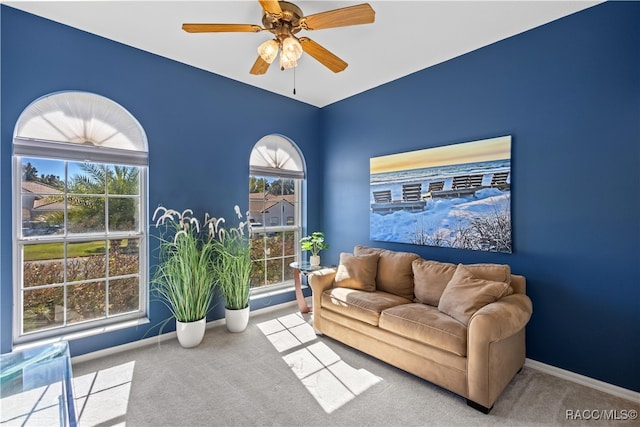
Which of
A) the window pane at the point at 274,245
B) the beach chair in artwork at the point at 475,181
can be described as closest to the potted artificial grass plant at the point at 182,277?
the window pane at the point at 274,245

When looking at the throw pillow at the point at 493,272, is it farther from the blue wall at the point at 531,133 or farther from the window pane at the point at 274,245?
the window pane at the point at 274,245

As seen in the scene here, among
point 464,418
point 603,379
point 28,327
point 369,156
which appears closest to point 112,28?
point 28,327

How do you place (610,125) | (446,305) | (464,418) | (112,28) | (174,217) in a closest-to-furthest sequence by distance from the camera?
(464,418) < (610,125) < (446,305) < (112,28) < (174,217)

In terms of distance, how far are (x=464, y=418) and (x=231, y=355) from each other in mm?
1939

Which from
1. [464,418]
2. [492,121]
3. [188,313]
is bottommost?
[464,418]

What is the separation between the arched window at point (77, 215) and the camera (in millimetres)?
2498

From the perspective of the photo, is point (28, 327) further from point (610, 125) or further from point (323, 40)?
point (610, 125)

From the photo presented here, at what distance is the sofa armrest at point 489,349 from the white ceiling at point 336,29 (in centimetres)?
231

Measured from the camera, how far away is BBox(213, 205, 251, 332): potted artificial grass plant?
3260 millimetres

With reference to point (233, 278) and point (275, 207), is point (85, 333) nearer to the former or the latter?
point (233, 278)

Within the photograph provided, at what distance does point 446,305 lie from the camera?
2451 mm

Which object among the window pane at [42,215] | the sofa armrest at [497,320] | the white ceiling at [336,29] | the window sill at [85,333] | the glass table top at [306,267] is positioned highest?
the white ceiling at [336,29]

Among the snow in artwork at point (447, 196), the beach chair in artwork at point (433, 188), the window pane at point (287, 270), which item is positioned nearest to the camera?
the snow in artwork at point (447, 196)

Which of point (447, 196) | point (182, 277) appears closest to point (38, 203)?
point (182, 277)
